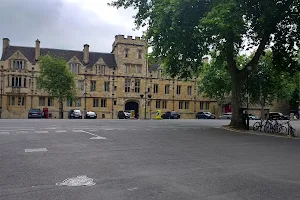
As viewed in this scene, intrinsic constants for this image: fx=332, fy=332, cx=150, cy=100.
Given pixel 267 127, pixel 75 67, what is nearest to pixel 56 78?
pixel 75 67

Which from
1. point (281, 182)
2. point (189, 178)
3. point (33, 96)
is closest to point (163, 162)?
point (189, 178)

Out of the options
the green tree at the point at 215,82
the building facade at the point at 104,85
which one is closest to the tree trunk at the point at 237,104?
the green tree at the point at 215,82

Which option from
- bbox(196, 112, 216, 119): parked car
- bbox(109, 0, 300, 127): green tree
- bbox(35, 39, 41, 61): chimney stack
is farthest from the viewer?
bbox(196, 112, 216, 119): parked car

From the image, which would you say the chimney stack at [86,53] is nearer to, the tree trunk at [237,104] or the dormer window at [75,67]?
the dormer window at [75,67]

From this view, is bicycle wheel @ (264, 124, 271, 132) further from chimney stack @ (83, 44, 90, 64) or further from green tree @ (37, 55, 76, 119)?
chimney stack @ (83, 44, 90, 64)

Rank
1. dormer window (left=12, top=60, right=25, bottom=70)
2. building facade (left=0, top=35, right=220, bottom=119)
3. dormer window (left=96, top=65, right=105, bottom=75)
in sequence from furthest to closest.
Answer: dormer window (left=96, top=65, right=105, bottom=75) < dormer window (left=12, top=60, right=25, bottom=70) < building facade (left=0, top=35, right=220, bottom=119)

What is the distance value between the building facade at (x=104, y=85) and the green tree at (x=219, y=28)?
Result: 3382cm

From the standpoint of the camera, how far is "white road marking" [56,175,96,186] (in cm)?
656

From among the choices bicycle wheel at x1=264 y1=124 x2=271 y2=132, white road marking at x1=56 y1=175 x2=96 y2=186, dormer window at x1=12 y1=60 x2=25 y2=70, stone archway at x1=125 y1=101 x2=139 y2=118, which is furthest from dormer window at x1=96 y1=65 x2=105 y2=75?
white road marking at x1=56 y1=175 x2=96 y2=186

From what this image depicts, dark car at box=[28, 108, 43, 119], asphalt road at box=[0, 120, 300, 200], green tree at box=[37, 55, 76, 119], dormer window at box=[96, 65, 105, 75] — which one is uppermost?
dormer window at box=[96, 65, 105, 75]

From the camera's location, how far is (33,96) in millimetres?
59656

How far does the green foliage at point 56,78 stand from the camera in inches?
2042

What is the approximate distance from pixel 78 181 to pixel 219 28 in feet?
46.5

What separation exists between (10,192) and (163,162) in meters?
4.33
